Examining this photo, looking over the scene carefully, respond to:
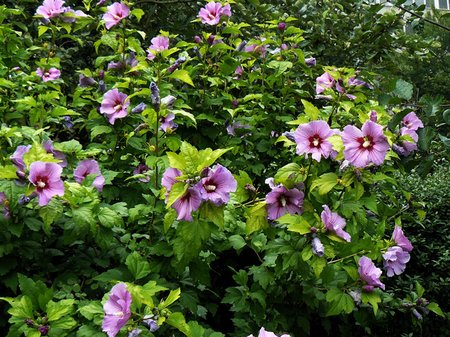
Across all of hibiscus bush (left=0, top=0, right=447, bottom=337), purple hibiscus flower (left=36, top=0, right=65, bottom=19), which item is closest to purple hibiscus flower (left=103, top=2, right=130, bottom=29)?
hibiscus bush (left=0, top=0, right=447, bottom=337)

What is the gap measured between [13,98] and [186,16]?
3.18 meters

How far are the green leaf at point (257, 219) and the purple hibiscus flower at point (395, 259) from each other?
1.74 ft

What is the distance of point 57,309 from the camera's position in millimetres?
1616

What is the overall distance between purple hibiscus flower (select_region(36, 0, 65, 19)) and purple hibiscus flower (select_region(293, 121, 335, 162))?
5.36 ft

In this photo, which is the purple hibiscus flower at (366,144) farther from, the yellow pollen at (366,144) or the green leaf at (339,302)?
the green leaf at (339,302)

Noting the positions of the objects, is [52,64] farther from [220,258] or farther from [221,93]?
[220,258]

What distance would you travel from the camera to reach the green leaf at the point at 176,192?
1557 millimetres

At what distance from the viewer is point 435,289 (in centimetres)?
362

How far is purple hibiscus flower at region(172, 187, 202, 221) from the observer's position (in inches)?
63.1

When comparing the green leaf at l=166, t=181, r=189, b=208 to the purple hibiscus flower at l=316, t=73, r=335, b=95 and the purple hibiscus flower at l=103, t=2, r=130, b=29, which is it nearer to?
the purple hibiscus flower at l=316, t=73, r=335, b=95

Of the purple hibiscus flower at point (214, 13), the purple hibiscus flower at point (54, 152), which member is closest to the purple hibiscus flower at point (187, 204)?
the purple hibiscus flower at point (54, 152)

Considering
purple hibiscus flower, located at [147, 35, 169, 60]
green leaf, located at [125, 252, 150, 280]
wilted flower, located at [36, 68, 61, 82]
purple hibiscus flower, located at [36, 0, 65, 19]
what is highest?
purple hibiscus flower, located at [36, 0, 65, 19]

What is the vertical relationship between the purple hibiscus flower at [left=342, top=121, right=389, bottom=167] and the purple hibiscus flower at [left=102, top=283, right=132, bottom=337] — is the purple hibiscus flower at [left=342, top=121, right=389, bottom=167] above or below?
above

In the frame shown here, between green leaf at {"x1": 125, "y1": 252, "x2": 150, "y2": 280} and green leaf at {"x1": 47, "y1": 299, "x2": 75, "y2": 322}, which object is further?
green leaf at {"x1": 125, "y1": 252, "x2": 150, "y2": 280}
